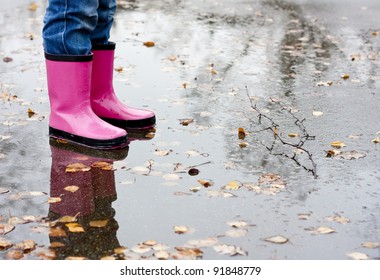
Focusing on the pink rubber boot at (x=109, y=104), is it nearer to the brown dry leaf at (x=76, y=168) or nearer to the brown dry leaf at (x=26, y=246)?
the brown dry leaf at (x=76, y=168)

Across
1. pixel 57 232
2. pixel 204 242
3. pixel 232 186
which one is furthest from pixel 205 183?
pixel 57 232

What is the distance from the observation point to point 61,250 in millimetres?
2920

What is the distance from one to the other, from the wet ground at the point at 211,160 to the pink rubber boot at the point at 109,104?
0.13 meters

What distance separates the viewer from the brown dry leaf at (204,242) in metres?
2.98

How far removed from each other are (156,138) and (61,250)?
152 cm

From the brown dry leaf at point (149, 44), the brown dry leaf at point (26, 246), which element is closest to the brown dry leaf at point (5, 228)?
the brown dry leaf at point (26, 246)

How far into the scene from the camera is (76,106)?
4.16 meters

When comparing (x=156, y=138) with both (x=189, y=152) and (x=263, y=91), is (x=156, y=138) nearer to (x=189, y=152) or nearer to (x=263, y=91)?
(x=189, y=152)

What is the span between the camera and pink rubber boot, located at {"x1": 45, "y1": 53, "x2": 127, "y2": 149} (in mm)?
4074

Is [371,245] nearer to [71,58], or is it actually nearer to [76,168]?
[76,168]

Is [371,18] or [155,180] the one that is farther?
[371,18]

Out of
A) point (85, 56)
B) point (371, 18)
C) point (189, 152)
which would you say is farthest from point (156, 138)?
point (371, 18)


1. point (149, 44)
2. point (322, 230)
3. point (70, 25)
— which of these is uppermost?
point (70, 25)

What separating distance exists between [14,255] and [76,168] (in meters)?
1.01
